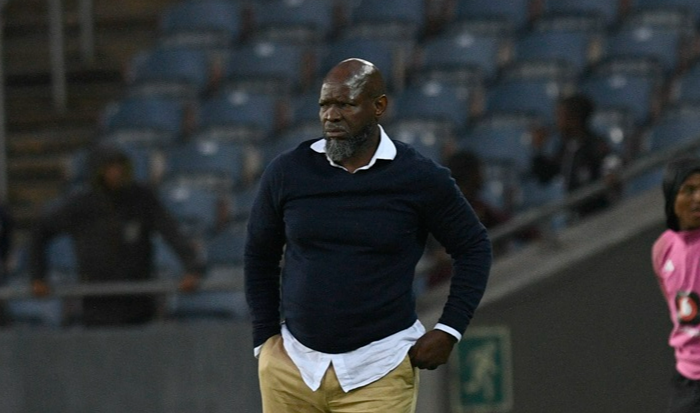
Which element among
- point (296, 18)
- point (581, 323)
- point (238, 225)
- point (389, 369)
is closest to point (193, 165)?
point (238, 225)

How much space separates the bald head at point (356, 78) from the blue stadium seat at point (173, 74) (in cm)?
891

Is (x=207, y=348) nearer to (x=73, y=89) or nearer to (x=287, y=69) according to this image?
(x=287, y=69)

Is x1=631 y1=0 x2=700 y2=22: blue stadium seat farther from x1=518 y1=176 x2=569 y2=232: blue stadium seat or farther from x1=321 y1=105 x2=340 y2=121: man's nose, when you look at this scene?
x1=321 y1=105 x2=340 y2=121: man's nose

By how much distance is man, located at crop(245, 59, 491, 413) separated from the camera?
4.81m

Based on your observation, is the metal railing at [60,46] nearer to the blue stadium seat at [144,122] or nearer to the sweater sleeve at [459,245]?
the blue stadium seat at [144,122]

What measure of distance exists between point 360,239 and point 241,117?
8.24 metres

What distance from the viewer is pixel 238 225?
11.2 meters

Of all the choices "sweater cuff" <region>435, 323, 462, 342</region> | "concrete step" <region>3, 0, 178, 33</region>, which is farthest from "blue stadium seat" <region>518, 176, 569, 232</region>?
"concrete step" <region>3, 0, 178, 33</region>

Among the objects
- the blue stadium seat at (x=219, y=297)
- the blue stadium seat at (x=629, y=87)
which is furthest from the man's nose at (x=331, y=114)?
the blue stadium seat at (x=629, y=87)

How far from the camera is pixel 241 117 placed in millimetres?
12945

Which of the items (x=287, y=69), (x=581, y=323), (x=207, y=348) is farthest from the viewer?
(x=287, y=69)

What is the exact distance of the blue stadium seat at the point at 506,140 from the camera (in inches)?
444

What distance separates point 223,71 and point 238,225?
3056 millimetres

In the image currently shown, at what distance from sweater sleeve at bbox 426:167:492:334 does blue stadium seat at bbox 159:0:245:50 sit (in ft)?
30.4
